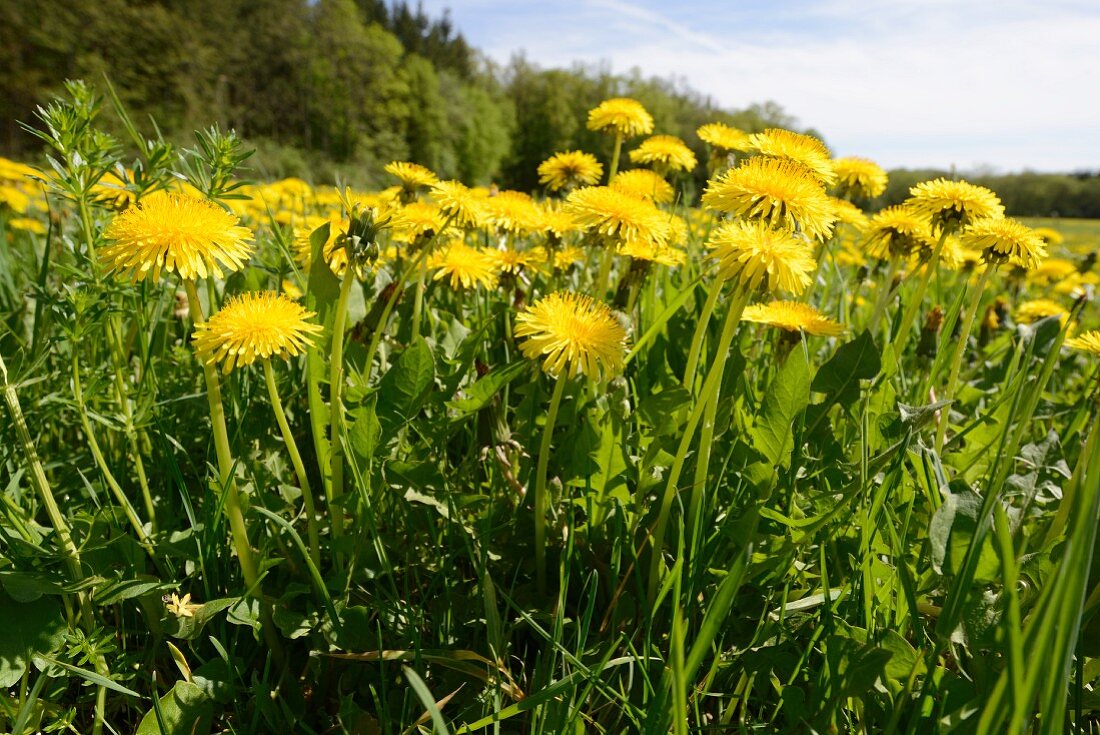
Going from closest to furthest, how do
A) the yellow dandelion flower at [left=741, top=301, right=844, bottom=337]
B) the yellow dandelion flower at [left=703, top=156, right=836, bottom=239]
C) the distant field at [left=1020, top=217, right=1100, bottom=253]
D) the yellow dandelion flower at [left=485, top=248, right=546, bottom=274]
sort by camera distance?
the yellow dandelion flower at [left=703, top=156, right=836, bottom=239] < the yellow dandelion flower at [left=741, top=301, right=844, bottom=337] < the yellow dandelion flower at [left=485, top=248, right=546, bottom=274] < the distant field at [left=1020, top=217, right=1100, bottom=253]

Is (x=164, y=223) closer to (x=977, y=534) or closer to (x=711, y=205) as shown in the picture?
(x=711, y=205)

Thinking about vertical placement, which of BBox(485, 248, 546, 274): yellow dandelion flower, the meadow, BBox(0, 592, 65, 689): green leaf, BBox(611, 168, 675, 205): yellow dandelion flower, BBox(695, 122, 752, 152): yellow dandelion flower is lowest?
BBox(0, 592, 65, 689): green leaf

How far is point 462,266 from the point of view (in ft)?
5.68

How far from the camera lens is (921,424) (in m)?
1.03

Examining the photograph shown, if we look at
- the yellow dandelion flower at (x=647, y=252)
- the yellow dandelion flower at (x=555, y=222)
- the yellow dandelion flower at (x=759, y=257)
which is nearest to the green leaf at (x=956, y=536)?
the yellow dandelion flower at (x=759, y=257)

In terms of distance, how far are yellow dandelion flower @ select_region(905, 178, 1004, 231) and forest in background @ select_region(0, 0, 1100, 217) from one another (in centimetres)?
1090

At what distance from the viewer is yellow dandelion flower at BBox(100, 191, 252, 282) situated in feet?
3.01

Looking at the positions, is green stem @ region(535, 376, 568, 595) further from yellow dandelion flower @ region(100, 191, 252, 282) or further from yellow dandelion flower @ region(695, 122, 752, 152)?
yellow dandelion flower @ region(695, 122, 752, 152)

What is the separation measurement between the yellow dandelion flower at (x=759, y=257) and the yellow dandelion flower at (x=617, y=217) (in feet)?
1.34

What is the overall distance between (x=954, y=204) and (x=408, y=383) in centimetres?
119

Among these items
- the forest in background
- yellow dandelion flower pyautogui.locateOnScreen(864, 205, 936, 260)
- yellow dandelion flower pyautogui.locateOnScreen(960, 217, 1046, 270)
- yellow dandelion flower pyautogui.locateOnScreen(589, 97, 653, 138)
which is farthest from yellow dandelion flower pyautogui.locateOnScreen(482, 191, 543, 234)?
the forest in background

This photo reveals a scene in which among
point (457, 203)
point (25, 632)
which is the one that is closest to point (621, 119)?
point (457, 203)

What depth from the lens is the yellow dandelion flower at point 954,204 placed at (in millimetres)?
1371

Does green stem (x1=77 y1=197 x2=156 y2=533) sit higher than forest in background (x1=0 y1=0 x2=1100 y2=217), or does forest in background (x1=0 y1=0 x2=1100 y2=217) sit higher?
forest in background (x1=0 y1=0 x2=1100 y2=217)
